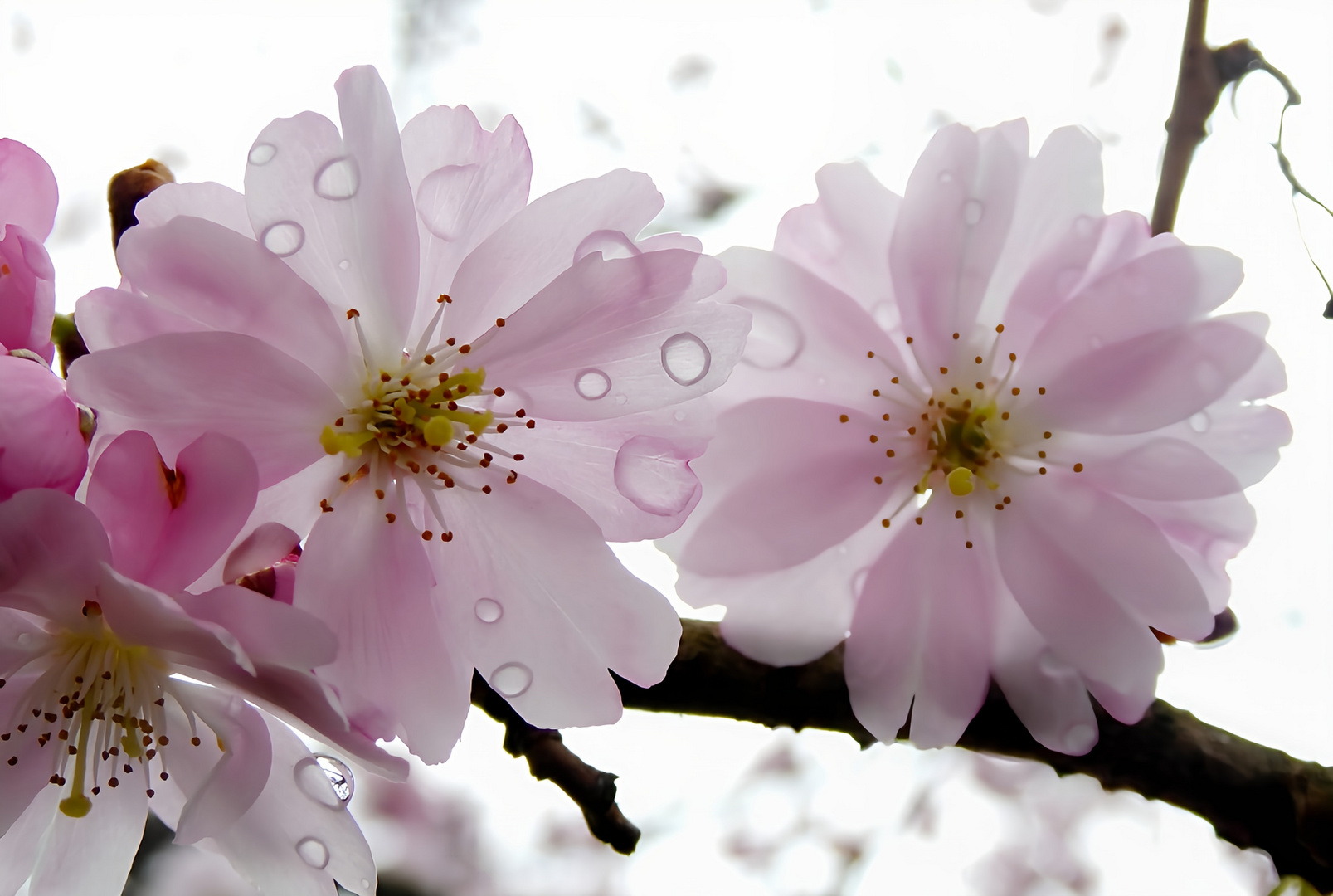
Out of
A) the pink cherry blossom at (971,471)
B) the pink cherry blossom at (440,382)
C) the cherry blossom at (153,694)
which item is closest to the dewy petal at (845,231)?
the pink cherry blossom at (971,471)

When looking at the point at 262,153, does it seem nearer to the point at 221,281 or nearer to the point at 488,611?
the point at 221,281

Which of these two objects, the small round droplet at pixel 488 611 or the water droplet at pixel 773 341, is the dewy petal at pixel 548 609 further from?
the water droplet at pixel 773 341

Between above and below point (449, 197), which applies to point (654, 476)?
below

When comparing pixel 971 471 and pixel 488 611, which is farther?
pixel 971 471

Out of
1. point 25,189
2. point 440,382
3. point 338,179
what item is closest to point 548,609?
point 440,382

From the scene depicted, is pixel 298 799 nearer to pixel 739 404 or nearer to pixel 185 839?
pixel 185 839

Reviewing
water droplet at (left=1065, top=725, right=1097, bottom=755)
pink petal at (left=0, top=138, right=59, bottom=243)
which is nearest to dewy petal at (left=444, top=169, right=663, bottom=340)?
pink petal at (left=0, top=138, right=59, bottom=243)

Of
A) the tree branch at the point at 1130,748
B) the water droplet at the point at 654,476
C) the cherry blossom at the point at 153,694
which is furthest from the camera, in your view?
the tree branch at the point at 1130,748
